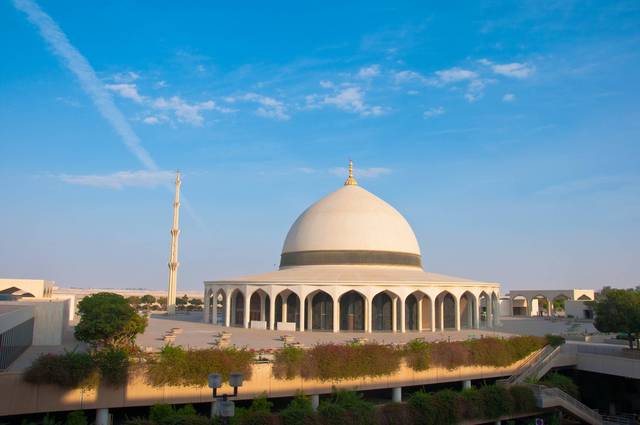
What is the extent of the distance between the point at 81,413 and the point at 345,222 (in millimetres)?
30356

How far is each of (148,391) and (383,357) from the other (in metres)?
10.6

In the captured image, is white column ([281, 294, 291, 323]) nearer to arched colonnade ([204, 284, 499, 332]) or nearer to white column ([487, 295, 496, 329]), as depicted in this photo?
arched colonnade ([204, 284, 499, 332])

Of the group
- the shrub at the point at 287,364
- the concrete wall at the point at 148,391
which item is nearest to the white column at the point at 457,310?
the concrete wall at the point at 148,391

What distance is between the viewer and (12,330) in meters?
23.1

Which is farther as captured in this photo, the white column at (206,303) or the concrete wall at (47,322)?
the white column at (206,303)

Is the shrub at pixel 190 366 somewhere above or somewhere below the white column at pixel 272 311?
below

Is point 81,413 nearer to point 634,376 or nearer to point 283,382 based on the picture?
point 283,382

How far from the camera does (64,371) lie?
1914cm

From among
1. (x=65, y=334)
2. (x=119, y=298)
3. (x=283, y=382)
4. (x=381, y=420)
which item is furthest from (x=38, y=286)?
(x=381, y=420)

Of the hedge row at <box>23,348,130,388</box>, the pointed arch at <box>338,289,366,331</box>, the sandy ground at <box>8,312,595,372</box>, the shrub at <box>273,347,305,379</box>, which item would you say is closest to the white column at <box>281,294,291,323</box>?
the sandy ground at <box>8,312,595,372</box>

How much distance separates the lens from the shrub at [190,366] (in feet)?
68.2

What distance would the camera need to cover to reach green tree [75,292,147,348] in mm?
24812

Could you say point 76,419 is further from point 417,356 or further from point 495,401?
point 495,401

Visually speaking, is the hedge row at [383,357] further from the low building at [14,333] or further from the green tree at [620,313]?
the low building at [14,333]
